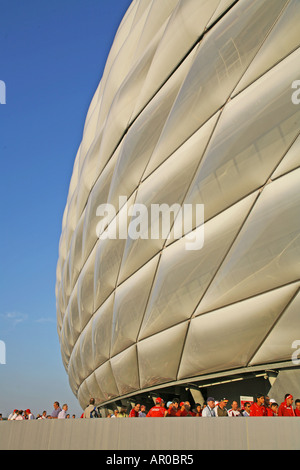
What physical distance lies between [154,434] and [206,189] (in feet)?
14.7

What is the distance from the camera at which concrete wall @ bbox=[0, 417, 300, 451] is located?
3.81 meters

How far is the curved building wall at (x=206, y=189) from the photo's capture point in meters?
6.45

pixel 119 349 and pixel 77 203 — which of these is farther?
pixel 77 203

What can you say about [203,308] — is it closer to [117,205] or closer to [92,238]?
[117,205]

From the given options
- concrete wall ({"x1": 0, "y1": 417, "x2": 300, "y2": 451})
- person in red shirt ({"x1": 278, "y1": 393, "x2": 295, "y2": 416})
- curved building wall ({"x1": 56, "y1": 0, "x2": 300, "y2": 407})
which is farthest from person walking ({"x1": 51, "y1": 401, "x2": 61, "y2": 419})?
person in red shirt ({"x1": 278, "y1": 393, "x2": 295, "y2": 416})

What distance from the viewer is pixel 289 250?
247 inches

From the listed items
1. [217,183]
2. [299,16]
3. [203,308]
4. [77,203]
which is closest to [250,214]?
[217,183]

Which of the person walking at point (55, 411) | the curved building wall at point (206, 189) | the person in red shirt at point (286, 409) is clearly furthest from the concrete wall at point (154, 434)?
the person walking at point (55, 411)

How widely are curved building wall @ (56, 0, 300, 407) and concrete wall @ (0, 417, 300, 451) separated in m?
2.75

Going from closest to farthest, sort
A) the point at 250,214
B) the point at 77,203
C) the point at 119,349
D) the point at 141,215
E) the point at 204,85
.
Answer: the point at 250,214 → the point at 204,85 → the point at 141,215 → the point at 119,349 → the point at 77,203

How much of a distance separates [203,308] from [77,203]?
939cm

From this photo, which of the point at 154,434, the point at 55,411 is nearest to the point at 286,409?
the point at 154,434

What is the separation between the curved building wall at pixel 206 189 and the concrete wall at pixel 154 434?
2.75 meters

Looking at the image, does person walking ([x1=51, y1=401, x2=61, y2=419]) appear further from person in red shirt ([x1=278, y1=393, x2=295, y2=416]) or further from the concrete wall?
person in red shirt ([x1=278, y1=393, x2=295, y2=416])
